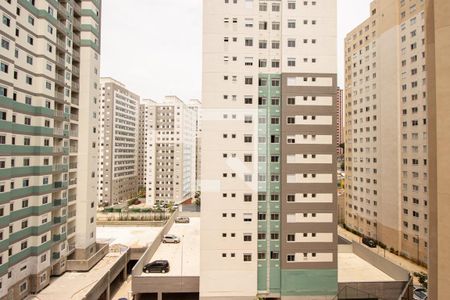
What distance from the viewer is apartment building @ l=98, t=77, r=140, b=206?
7162 centimetres

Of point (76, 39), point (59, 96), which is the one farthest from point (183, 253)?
point (76, 39)

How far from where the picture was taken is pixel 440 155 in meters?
10.6

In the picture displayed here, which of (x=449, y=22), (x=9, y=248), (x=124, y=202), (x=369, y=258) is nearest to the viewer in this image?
(x=449, y=22)

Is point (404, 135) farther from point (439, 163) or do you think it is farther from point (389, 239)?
point (439, 163)

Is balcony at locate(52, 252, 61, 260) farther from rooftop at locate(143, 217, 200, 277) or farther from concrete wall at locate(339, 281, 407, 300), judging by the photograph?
concrete wall at locate(339, 281, 407, 300)

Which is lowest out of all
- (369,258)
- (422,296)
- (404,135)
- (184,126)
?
(422,296)

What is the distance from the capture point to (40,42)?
81.3ft

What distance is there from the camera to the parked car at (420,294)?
2694cm

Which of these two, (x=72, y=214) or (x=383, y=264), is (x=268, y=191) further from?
(x=72, y=214)

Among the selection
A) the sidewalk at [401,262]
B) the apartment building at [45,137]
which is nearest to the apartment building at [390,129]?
the sidewalk at [401,262]

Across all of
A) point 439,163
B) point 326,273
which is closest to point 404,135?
point 326,273

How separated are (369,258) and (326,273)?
909 cm

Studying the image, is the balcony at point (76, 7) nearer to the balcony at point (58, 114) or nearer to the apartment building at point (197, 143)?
the balcony at point (58, 114)

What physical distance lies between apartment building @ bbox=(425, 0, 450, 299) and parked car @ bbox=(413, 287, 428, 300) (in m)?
20.2
